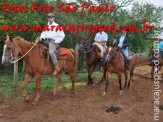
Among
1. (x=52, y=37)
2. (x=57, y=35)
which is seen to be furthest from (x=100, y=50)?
(x=52, y=37)

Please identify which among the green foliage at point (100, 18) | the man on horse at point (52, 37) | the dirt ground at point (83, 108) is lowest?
the dirt ground at point (83, 108)

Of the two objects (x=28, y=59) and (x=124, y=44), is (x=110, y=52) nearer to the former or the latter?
(x=124, y=44)

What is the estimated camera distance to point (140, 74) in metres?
12.6

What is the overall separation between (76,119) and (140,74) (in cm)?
884

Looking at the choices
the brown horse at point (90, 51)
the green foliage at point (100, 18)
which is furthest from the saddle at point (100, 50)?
the green foliage at point (100, 18)

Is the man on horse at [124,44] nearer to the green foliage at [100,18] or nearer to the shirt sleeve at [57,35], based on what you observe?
the shirt sleeve at [57,35]

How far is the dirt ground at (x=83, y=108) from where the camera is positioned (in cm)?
490

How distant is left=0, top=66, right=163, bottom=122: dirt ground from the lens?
490cm

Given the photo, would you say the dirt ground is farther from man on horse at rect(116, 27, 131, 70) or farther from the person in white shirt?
the person in white shirt

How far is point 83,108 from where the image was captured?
5.71m

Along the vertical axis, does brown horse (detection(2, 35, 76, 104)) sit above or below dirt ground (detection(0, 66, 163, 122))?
above

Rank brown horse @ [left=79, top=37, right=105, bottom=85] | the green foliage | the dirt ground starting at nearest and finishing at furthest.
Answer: the dirt ground → brown horse @ [left=79, top=37, right=105, bottom=85] → the green foliage

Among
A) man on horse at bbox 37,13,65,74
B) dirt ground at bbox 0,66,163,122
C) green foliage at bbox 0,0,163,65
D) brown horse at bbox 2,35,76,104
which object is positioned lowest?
dirt ground at bbox 0,66,163,122

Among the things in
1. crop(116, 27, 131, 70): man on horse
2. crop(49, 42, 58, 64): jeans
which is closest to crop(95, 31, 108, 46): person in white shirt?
crop(116, 27, 131, 70): man on horse
